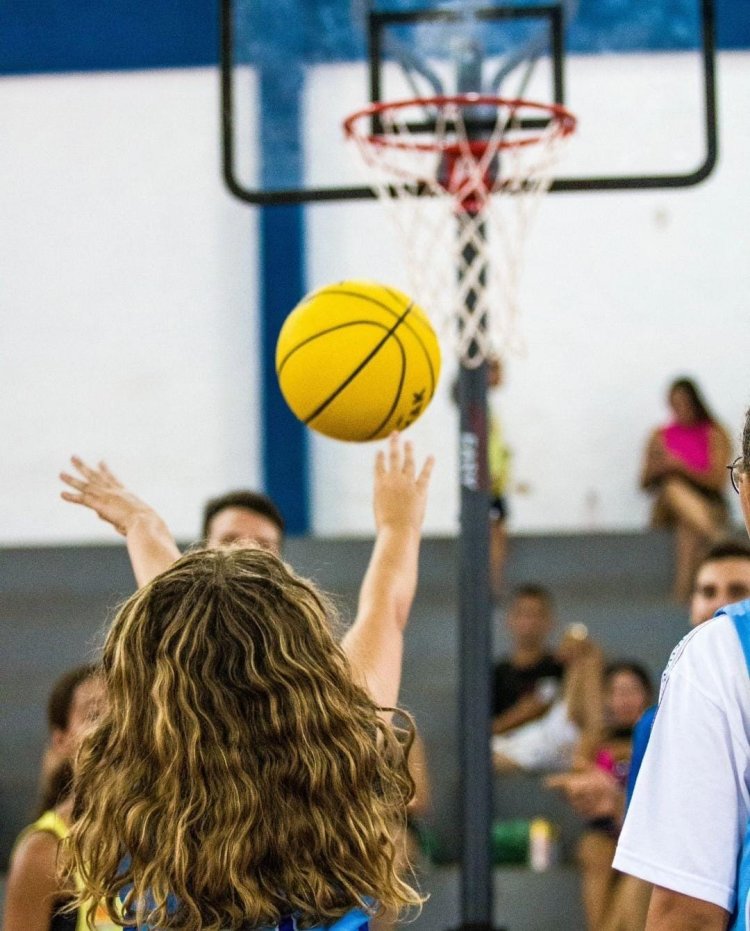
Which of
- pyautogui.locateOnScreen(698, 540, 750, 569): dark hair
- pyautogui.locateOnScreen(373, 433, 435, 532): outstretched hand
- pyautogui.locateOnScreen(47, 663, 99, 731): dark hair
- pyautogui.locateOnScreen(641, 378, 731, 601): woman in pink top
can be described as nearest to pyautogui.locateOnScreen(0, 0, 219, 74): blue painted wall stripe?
pyautogui.locateOnScreen(641, 378, 731, 601): woman in pink top

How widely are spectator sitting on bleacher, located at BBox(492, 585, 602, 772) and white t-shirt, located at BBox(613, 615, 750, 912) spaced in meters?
4.22

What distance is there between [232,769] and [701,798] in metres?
0.51

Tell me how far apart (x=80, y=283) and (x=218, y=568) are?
6.87m

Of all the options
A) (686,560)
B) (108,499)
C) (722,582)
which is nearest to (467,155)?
(722,582)

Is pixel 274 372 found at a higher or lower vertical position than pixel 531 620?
higher

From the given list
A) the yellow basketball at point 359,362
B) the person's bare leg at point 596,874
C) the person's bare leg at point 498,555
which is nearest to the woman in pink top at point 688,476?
the person's bare leg at point 498,555

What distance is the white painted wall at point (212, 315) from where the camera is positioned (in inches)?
315

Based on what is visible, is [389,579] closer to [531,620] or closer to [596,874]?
[596,874]

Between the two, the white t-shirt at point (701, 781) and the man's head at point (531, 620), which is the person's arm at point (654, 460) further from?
the white t-shirt at point (701, 781)

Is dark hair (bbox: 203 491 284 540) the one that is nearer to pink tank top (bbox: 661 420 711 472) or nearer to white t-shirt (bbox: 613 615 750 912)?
white t-shirt (bbox: 613 615 750 912)

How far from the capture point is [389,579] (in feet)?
7.02

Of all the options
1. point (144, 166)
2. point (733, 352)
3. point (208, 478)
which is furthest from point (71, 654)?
point (733, 352)

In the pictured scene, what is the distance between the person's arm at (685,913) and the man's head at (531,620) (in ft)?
15.4

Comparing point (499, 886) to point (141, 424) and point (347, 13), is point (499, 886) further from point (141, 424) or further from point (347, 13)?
point (141, 424)
